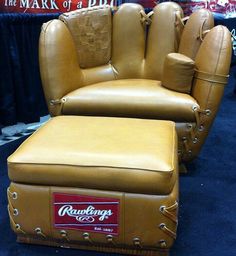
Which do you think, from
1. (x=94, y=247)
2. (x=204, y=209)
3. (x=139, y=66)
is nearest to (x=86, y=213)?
(x=94, y=247)

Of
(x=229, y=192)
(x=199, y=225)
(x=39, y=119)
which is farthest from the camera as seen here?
(x=39, y=119)

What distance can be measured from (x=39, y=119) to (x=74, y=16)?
100cm

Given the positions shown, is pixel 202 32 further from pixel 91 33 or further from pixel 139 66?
pixel 91 33

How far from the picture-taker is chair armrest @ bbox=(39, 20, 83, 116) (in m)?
1.87

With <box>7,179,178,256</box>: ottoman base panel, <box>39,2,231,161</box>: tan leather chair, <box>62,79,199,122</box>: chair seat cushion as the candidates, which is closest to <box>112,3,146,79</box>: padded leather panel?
<box>39,2,231,161</box>: tan leather chair

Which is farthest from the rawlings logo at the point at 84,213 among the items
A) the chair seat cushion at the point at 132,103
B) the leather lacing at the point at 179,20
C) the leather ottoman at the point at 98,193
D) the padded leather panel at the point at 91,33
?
the leather lacing at the point at 179,20

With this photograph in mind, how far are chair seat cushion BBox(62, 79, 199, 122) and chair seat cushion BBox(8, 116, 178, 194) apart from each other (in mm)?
446

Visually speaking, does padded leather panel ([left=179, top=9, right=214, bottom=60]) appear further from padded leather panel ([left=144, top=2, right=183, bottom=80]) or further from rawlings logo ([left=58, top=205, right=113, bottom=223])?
rawlings logo ([left=58, top=205, right=113, bottom=223])

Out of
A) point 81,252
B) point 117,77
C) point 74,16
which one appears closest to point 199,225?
point 81,252

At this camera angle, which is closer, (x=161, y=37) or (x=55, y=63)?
(x=55, y=63)

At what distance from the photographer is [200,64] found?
6.07 feet

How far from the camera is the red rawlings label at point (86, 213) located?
121cm

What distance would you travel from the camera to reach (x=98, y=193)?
47.6 inches

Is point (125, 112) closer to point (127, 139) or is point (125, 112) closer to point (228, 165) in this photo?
point (127, 139)
